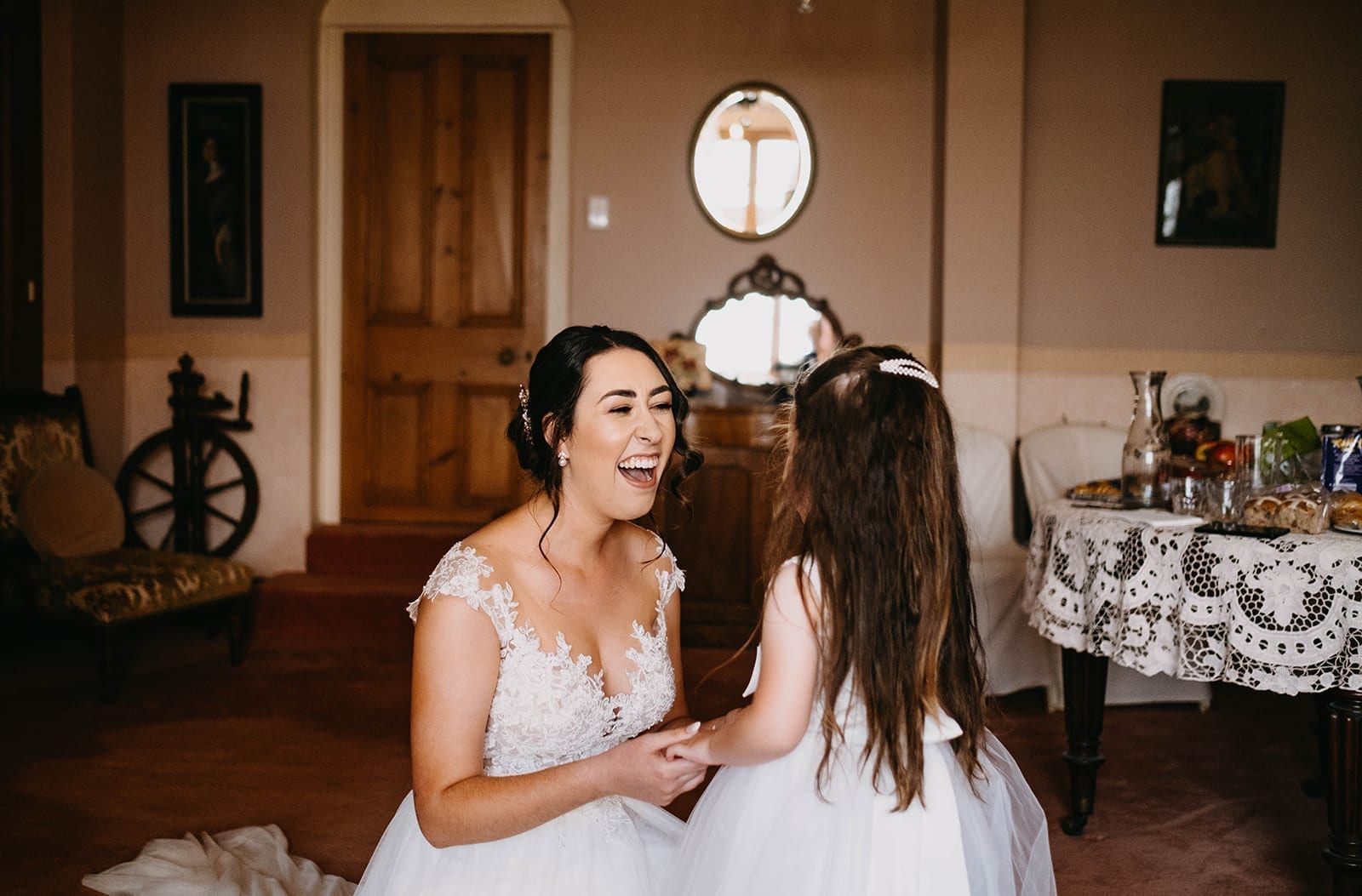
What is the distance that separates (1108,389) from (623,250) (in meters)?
2.53

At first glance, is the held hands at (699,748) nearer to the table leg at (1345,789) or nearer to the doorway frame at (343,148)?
the table leg at (1345,789)

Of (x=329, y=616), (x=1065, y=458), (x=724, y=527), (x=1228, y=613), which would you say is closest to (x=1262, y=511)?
(x=1228, y=613)

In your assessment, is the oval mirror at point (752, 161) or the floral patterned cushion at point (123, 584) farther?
the oval mirror at point (752, 161)

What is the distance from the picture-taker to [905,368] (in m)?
1.45

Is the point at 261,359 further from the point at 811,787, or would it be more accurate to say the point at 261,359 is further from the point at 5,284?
the point at 811,787

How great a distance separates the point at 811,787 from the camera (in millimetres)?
1439

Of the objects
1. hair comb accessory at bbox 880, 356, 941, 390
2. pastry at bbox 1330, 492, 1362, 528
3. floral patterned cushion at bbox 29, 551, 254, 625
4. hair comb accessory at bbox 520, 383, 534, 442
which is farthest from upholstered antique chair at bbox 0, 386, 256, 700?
pastry at bbox 1330, 492, 1362, 528

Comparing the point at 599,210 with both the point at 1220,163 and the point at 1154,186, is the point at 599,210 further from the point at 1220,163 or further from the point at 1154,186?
the point at 1220,163

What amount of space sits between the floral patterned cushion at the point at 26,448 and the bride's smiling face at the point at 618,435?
139 inches

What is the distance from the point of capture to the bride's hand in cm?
138

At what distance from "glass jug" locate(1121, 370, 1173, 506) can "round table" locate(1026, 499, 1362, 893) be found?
0.40 ft

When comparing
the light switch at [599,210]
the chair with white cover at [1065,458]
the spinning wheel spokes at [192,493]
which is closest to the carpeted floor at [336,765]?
the spinning wheel spokes at [192,493]

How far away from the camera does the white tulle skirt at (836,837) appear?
1392 millimetres

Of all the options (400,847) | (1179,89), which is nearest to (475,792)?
(400,847)
